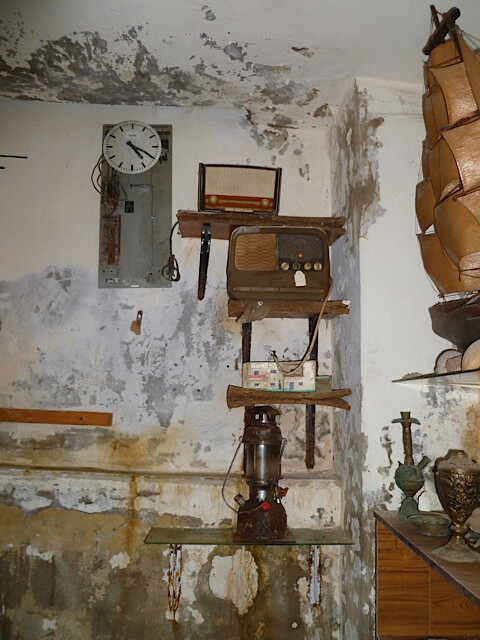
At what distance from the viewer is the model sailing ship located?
1.71m

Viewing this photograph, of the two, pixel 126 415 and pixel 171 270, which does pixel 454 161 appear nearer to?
pixel 171 270

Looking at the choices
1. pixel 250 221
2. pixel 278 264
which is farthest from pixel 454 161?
pixel 250 221

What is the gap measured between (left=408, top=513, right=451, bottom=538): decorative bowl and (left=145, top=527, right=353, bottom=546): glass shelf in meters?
0.48

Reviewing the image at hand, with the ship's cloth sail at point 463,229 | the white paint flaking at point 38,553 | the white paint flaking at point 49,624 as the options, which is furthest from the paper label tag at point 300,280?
the white paint flaking at point 49,624

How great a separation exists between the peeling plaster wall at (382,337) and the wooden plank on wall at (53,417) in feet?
3.90

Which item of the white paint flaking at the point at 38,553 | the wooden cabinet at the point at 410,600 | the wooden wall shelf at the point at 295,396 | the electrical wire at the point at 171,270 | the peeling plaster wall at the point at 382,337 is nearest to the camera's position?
the wooden cabinet at the point at 410,600

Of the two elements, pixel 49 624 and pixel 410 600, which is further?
pixel 49 624

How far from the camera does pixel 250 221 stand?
8.04 ft

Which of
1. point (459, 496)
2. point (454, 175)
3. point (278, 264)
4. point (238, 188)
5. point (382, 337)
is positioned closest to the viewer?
point (459, 496)

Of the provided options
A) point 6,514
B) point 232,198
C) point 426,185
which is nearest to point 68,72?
point 232,198

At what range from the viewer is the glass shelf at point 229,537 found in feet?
7.32

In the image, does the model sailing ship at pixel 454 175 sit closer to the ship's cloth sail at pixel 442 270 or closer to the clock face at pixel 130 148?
the ship's cloth sail at pixel 442 270

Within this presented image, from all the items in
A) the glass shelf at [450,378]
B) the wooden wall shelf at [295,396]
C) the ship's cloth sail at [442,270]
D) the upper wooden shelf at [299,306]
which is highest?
the ship's cloth sail at [442,270]

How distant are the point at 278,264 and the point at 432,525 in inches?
47.7
